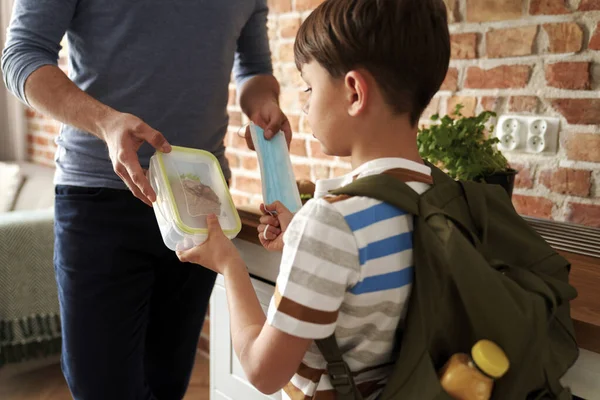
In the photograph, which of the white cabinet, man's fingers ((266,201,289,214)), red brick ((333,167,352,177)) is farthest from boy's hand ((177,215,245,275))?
red brick ((333,167,352,177))

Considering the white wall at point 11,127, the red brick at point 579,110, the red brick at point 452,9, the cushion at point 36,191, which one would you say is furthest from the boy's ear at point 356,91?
the white wall at point 11,127

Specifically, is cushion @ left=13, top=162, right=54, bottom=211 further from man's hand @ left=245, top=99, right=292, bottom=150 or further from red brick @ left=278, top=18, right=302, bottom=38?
man's hand @ left=245, top=99, right=292, bottom=150

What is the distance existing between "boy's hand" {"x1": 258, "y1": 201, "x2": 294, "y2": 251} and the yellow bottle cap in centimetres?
36

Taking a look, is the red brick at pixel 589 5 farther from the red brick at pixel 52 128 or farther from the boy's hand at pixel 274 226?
the red brick at pixel 52 128

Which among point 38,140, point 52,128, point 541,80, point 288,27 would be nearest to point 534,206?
point 541,80

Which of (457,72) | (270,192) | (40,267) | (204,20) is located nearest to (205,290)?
(270,192)

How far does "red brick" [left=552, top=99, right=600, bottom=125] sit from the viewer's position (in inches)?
53.5

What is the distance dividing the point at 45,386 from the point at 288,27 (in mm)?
1619

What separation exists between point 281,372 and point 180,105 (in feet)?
2.35

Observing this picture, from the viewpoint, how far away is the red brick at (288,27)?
6.68 ft

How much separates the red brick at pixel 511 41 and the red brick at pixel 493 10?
0.10ft

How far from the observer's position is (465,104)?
62.6 inches

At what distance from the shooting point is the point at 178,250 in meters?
0.94

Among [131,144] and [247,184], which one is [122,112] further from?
[247,184]
